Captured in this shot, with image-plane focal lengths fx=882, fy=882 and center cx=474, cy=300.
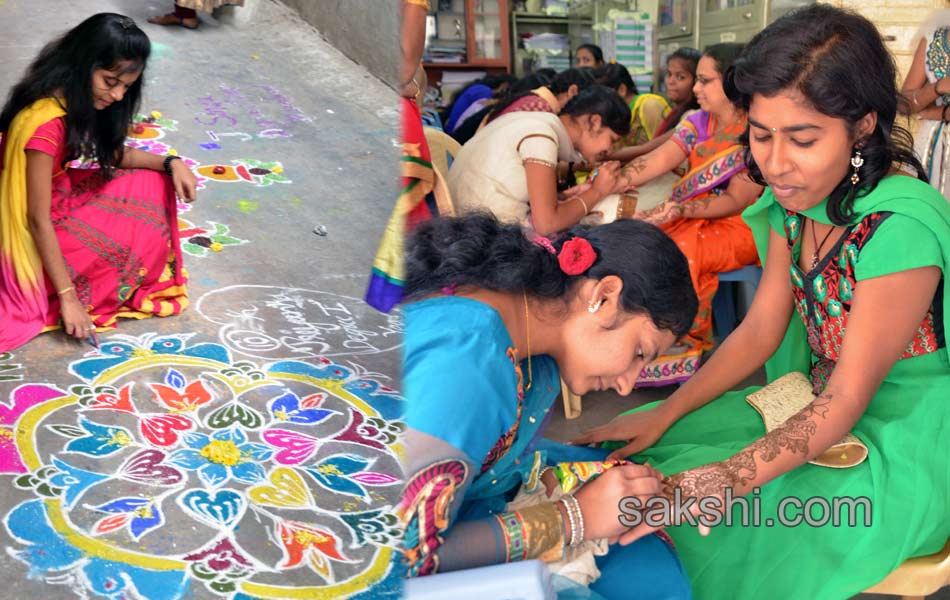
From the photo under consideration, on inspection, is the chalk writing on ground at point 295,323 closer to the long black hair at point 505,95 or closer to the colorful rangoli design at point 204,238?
the colorful rangoli design at point 204,238

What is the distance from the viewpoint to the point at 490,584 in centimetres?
86

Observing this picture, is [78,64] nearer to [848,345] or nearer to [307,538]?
[307,538]

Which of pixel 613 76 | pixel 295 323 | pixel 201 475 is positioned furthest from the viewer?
pixel 613 76

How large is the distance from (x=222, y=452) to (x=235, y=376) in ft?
1.11

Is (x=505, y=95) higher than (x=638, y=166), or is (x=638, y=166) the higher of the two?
(x=505, y=95)

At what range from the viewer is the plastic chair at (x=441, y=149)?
2.68 m

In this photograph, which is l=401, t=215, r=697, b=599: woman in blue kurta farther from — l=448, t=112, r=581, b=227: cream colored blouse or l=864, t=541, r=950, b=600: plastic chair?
l=448, t=112, r=581, b=227: cream colored blouse

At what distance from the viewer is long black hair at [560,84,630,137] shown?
2678 millimetres

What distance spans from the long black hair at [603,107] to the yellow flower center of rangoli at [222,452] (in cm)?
144

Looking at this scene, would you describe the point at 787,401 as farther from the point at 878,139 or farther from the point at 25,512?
the point at 25,512

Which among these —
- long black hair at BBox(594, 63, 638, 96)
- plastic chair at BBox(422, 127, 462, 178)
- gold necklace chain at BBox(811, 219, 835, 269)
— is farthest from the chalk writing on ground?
long black hair at BBox(594, 63, 638, 96)

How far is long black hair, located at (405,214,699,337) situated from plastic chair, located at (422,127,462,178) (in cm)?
158

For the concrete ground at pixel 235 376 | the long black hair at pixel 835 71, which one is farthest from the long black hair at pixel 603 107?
the long black hair at pixel 835 71

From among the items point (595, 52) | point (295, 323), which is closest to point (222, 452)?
point (295, 323)
